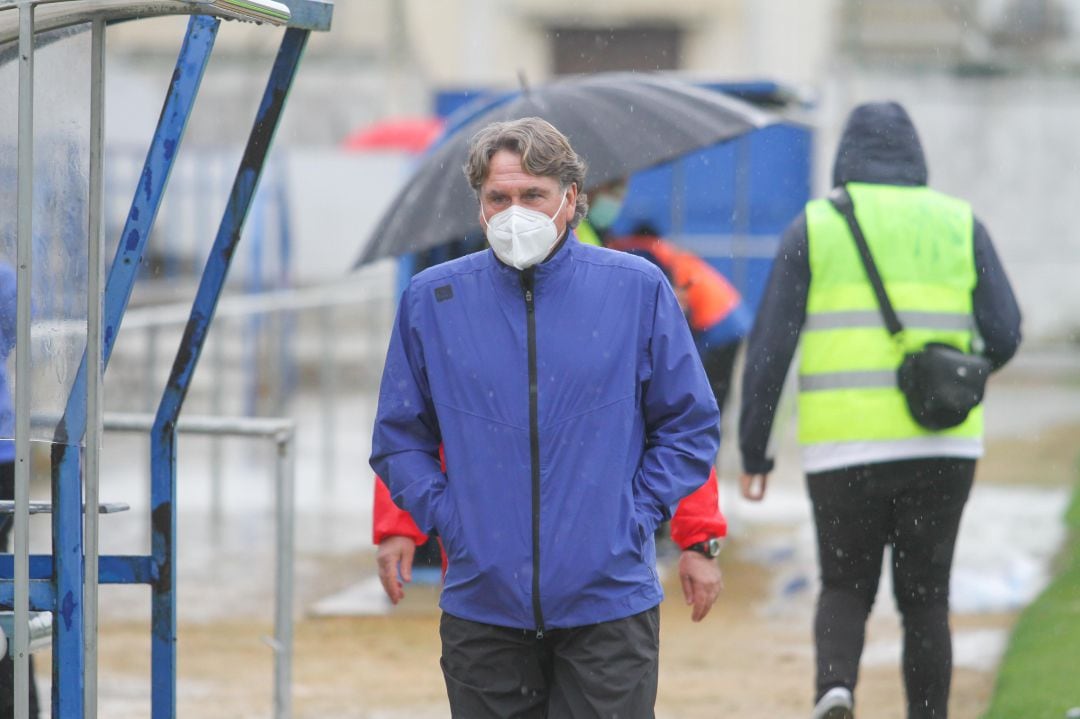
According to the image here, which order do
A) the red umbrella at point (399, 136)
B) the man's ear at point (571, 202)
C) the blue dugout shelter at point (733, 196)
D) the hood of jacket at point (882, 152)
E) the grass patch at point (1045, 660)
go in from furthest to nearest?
the red umbrella at point (399, 136) → the blue dugout shelter at point (733, 196) → the grass patch at point (1045, 660) → the hood of jacket at point (882, 152) → the man's ear at point (571, 202)

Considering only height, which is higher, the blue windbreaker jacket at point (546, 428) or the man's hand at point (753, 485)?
the blue windbreaker jacket at point (546, 428)

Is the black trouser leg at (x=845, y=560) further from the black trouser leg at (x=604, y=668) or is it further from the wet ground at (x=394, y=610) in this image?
the black trouser leg at (x=604, y=668)

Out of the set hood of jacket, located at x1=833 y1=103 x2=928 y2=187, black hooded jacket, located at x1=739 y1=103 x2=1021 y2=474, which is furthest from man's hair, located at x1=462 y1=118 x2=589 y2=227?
hood of jacket, located at x1=833 y1=103 x2=928 y2=187

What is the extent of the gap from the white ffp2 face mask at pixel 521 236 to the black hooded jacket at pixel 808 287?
1614 millimetres

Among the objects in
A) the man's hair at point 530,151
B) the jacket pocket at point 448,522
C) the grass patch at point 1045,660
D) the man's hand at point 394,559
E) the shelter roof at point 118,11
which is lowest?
the grass patch at point 1045,660

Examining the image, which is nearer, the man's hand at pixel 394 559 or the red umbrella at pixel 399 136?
the man's hand at pixel 394 559

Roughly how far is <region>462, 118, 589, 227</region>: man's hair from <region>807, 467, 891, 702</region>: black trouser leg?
1.66 meters

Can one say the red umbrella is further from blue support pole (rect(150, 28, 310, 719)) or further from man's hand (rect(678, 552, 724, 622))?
man's hand (rect(678, 552, 724, 622))

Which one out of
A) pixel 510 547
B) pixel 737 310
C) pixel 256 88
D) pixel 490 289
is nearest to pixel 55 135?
pixel 490 289

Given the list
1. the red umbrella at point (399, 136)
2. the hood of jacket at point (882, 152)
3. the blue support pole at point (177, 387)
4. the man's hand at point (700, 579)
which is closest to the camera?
the man's hand at point (700, 579)

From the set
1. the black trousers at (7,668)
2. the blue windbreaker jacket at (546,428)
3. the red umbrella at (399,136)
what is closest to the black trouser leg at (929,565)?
the blue windbreaker jacket at (546,428)

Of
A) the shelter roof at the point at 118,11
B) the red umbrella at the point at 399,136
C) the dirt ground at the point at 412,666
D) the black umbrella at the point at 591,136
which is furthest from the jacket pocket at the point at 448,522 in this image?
the red umbrella at the point at 399,136

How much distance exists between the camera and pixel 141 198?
3.77 m

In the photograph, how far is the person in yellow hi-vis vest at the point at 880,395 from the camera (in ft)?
16.4
